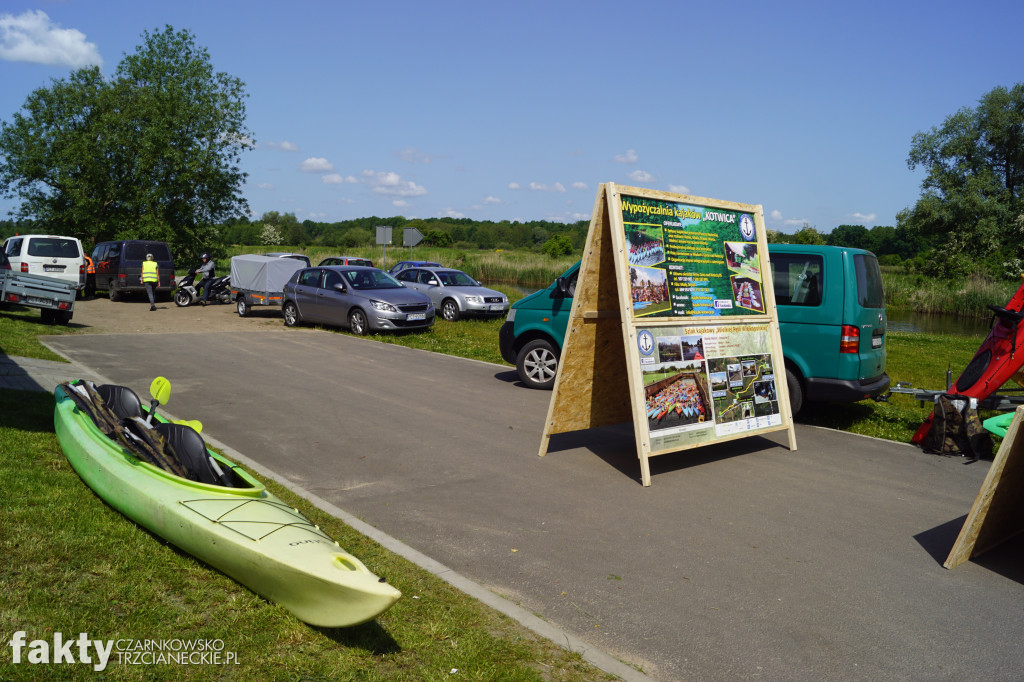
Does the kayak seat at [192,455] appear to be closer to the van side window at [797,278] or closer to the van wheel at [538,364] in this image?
the van wheel at [538,364]

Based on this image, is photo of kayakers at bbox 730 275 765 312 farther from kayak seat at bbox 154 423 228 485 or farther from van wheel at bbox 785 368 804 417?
kayak seat at bbox 154 423 228 485

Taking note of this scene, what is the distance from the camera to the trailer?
53.8ft

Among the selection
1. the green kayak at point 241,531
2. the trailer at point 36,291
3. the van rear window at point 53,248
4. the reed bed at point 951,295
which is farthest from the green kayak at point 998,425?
the reed bed at point 951,295

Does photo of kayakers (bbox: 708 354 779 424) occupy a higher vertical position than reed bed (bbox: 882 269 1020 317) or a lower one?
lower

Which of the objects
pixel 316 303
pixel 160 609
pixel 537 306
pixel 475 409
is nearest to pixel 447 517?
pixel 160 609

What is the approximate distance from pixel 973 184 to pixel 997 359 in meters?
38.5

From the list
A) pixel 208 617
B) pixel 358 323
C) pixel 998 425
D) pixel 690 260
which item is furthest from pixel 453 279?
pixel 208 617

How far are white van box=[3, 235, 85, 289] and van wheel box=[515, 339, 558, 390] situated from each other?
1605cm

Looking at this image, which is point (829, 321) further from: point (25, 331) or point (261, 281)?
point (261, 281)

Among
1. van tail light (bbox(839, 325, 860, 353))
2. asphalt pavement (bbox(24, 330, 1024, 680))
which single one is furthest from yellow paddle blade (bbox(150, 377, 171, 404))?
van tail light (bbox(839, 325, 860, 353))

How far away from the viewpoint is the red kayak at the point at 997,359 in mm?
8320

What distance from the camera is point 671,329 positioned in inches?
278

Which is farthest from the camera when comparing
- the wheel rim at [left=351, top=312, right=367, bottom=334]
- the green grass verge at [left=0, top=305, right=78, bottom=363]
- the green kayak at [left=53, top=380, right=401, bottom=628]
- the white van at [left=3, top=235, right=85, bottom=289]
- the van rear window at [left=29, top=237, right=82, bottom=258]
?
the van rear window at [left=29, top=237, right=82, bottom=258]

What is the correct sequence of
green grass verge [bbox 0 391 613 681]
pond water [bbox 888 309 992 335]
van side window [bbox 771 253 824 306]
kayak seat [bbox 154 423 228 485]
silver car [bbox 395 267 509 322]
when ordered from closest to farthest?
green grass verge [bbox 0 391 613 681], kayak seat [bbox 154 423 228 485], van side window [bbox 771 253 824 306], silver car [bbox 395 267 509 322], pond water [bbox 888 309 992 335]
